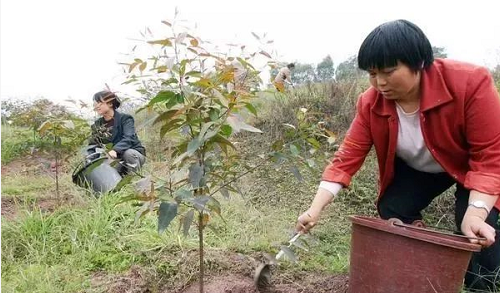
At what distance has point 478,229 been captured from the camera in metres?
1.49

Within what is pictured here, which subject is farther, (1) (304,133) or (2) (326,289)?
(2) (326,289)

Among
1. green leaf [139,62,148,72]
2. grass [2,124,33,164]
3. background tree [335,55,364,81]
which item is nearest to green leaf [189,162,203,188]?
green leaf [139,62,148,72]

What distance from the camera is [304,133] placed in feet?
5.24

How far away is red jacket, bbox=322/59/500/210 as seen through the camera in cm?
159

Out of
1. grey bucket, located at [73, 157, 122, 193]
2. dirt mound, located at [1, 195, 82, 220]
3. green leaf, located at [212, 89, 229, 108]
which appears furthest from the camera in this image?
grey bucket, located at [73, 157, 122, 193]

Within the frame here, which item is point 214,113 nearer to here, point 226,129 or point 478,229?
point 226,129

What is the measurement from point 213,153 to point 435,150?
0.82m

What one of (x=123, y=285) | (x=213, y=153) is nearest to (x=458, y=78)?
(x=213, y=153)

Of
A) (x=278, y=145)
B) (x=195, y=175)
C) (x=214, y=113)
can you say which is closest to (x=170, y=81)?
(x=214, y=113)

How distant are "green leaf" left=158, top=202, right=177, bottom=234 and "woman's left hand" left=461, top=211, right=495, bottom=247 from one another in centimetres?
91

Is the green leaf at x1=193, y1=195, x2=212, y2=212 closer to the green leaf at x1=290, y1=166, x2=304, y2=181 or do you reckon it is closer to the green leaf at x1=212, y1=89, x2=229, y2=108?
the green leaf at x1=212, y1=89, x2=229, y2=108

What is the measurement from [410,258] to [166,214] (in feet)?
2.53

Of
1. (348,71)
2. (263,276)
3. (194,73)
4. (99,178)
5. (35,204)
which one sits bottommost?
(35,204)

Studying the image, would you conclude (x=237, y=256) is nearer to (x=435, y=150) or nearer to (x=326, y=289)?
(x=326, y=289)
